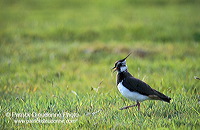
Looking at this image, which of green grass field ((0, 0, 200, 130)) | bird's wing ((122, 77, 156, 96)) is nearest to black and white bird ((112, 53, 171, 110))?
bird's wing ((122, 77, 156, 96))

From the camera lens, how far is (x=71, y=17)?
54.2ft

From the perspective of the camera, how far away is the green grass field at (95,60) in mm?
4941

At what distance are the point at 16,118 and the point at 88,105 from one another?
3.86 ft

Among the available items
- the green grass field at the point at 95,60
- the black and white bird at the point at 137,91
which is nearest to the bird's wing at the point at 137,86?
the black and white bird at the point at 137,91

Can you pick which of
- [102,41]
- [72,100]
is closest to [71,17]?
[102,41]

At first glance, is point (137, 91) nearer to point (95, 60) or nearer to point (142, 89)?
point (142, 89)

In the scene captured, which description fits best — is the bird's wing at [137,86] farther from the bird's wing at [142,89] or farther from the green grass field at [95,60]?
the green grass field at [95,60]

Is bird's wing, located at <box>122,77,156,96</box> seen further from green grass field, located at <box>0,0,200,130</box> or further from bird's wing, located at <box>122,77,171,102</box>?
green grass field, located at <box>0,0,200,130</box>

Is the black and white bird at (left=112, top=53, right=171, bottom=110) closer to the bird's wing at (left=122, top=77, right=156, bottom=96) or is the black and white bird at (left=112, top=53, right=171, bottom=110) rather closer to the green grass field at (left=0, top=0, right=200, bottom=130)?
the bird's wing at (left=122, top=77, right=156, bottom=96)

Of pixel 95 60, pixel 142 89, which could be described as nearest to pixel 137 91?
pixel 142 89

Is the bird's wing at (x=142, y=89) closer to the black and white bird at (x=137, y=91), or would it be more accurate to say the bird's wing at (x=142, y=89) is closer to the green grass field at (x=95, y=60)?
the black and white bird at (x=137, y=91)

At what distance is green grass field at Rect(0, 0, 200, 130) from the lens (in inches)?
195

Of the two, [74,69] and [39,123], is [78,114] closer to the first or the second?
[39,123]

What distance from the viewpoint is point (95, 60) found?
10.4 meters
